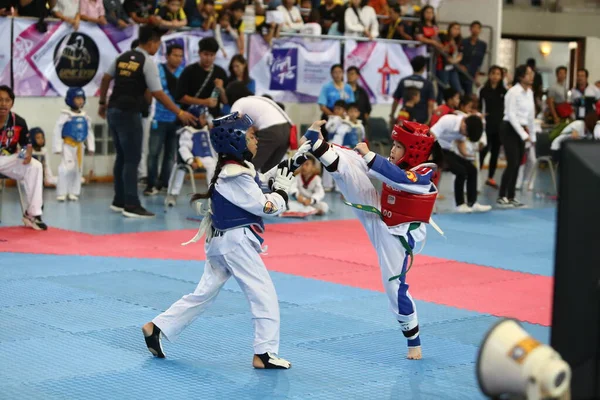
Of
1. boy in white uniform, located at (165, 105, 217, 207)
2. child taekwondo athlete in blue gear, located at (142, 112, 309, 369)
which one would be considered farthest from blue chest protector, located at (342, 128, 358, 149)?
child taekwondo athlete in blue gear, located at (142, 112, 309, 369)

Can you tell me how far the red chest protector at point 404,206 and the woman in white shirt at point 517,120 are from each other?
7.87 meters

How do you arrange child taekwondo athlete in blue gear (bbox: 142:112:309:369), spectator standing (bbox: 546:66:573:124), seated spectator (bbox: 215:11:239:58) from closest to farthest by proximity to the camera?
1. child taekwondo athlete in blue gear (bbox: 142:112:309:369)
2. seated spectator (bbox: 215:11:239:58)
3. spectator standing (bbox: 546:66:573:124)

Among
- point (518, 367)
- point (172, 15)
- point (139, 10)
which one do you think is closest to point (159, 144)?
point (172, 15)

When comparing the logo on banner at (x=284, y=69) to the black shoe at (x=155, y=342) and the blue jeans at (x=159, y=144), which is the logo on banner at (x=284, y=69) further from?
the black shoe at (x=155, y=342)

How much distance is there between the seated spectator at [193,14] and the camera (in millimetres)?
15120

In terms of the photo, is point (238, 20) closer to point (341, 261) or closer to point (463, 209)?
point (463, 209)

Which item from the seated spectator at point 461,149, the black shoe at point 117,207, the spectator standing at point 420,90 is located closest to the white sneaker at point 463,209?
the seated spectator at point 461,149

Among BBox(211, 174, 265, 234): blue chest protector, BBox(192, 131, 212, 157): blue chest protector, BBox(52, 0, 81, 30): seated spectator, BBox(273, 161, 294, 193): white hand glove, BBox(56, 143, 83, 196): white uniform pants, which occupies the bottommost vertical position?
BBox(56, 143, 83, 196): white uniform pants

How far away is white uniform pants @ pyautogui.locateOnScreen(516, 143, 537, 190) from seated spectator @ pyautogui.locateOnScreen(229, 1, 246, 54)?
191 inches

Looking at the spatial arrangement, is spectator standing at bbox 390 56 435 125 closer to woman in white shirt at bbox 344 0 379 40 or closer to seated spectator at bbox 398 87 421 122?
seated spectator at bbox 398 87 421 122

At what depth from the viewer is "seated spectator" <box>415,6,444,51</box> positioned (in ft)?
58.9

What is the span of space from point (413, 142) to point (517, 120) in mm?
7925

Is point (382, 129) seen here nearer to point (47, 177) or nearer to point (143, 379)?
point (47, 177)

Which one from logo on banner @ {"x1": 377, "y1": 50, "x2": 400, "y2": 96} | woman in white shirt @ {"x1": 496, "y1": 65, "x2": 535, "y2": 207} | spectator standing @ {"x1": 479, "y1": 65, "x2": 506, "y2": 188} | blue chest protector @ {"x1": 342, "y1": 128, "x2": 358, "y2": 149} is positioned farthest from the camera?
logo on banner @ {"x1": 377, "y1": 50, "x2": 400, "y2": 96}
